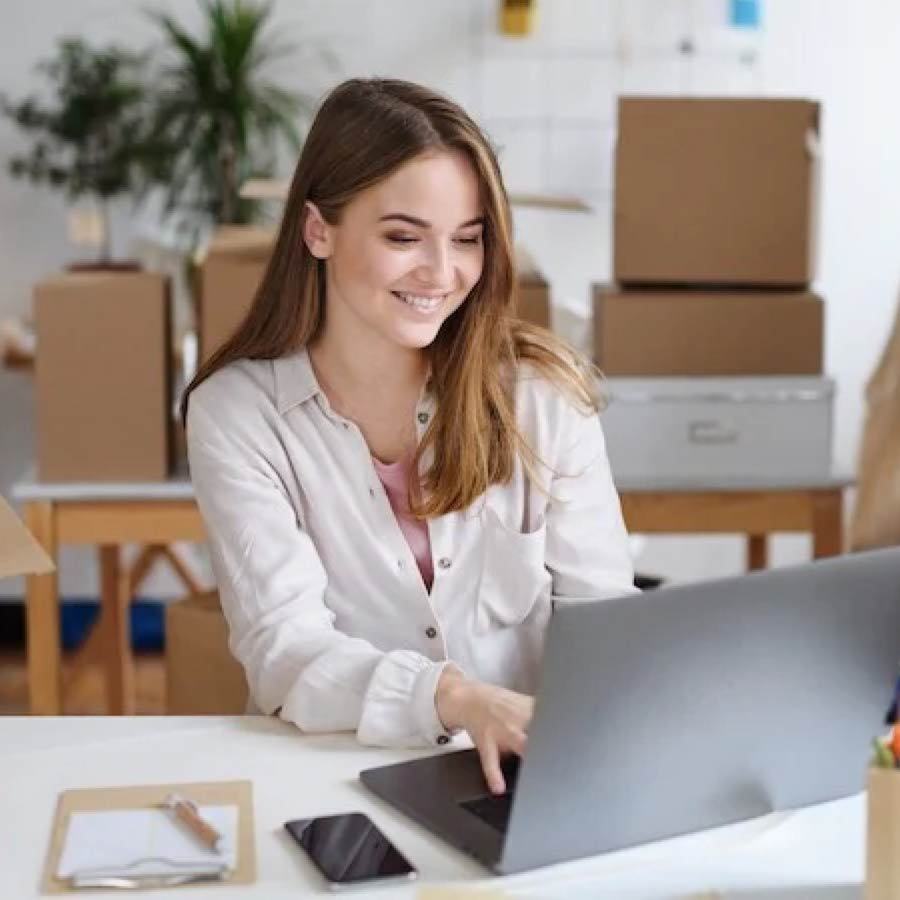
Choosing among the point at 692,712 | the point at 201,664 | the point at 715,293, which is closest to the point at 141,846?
the point at 692,712

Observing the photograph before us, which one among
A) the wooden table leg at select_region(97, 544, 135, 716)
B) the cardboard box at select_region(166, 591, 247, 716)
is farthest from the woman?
the wooden table leg at select_region(97, 544, 135, 716)

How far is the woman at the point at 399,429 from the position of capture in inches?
68.4

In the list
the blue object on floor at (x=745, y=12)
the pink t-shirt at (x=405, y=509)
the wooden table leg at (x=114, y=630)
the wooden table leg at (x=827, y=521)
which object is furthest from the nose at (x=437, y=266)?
the blue object on floor at (x=745, y=12)

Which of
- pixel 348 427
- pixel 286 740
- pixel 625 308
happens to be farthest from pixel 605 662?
pixel 625 308

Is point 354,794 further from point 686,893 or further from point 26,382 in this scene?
point 26,382

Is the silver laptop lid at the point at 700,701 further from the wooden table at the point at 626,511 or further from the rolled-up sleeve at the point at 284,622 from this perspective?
the wooden table at the point at 626,511

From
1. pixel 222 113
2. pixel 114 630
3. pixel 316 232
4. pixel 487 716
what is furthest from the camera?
pixel 222 113

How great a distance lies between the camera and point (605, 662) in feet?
3.75

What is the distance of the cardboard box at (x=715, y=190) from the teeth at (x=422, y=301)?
1.05 meters

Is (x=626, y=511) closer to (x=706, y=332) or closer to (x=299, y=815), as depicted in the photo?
(x=706, y=332)

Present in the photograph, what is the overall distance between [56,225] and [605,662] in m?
3.31

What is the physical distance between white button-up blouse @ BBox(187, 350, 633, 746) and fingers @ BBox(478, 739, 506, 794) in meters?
0.39

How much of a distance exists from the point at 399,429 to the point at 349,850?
2.36 feet

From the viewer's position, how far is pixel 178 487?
2.79 meters
